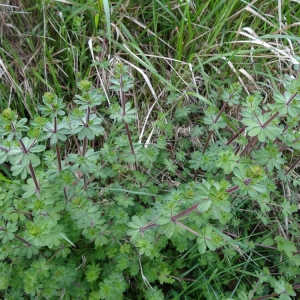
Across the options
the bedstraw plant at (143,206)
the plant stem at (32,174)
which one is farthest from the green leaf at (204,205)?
the plant stem at (32,174)

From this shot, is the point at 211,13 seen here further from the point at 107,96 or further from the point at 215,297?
the point at 215,297

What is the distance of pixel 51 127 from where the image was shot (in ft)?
6.06

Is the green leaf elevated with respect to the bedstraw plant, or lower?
elevated

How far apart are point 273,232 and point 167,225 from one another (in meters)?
1.10

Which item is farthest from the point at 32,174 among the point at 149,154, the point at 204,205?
the point at 204,205

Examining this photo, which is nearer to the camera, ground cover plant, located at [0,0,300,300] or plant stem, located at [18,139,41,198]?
plant stem, located at [18,139,41,198]

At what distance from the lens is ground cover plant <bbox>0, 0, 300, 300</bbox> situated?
74.2 inches

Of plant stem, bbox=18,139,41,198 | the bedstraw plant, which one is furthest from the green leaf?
plant stem, bbox=18,139,41,198

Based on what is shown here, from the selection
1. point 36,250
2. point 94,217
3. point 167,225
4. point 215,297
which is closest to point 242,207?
point 215,297

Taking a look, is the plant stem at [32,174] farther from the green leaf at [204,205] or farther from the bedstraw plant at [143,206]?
the green leaf at [204,205]

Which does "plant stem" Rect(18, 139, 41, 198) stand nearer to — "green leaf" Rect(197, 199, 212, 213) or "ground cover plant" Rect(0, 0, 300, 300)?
"ground cover plant" Rect(0, 0, 300, 300)

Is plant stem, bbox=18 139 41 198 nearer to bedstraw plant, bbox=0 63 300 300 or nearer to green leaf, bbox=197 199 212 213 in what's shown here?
bedstraw plant, bbox=0 63 300 300

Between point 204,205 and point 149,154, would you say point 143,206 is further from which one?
point 204,205

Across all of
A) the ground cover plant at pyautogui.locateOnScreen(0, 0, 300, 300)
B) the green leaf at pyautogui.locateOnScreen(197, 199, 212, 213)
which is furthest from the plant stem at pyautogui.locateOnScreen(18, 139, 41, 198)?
the green leaf at pyautogui.locateOnScreen(197, 199, 212, 213)
